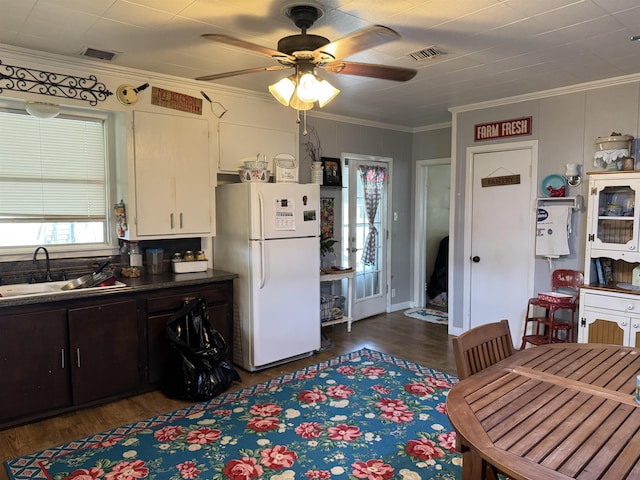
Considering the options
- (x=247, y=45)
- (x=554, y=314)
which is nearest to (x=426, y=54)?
(x=247, y=45)

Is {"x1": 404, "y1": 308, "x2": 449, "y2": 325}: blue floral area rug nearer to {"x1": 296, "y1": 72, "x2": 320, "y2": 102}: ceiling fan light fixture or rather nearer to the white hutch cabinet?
the white hutch cabinet

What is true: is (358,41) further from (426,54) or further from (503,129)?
(503,129)

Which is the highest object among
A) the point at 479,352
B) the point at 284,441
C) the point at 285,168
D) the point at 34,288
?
the point at 285,168

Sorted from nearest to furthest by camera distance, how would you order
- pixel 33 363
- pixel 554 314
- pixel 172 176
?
pixel 33 363 → pixel 172 176 → pixel 554 314

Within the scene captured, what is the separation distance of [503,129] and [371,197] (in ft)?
5.82

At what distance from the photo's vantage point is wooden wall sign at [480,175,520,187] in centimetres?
435

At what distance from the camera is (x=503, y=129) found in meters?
4.39

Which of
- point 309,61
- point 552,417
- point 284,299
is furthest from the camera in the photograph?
point 284,299

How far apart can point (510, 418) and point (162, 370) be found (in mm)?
2691

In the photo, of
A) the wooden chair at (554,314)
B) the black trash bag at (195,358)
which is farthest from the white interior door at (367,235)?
the black trash bag at (195,358)

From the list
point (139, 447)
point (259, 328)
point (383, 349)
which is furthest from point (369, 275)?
point (139, 447)

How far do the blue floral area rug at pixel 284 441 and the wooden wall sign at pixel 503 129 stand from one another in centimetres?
250

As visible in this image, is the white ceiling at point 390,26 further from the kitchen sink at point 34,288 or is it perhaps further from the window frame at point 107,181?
the kitchen sink at point 34,288

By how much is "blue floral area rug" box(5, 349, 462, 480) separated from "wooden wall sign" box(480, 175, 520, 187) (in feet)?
Answer: 6.96
